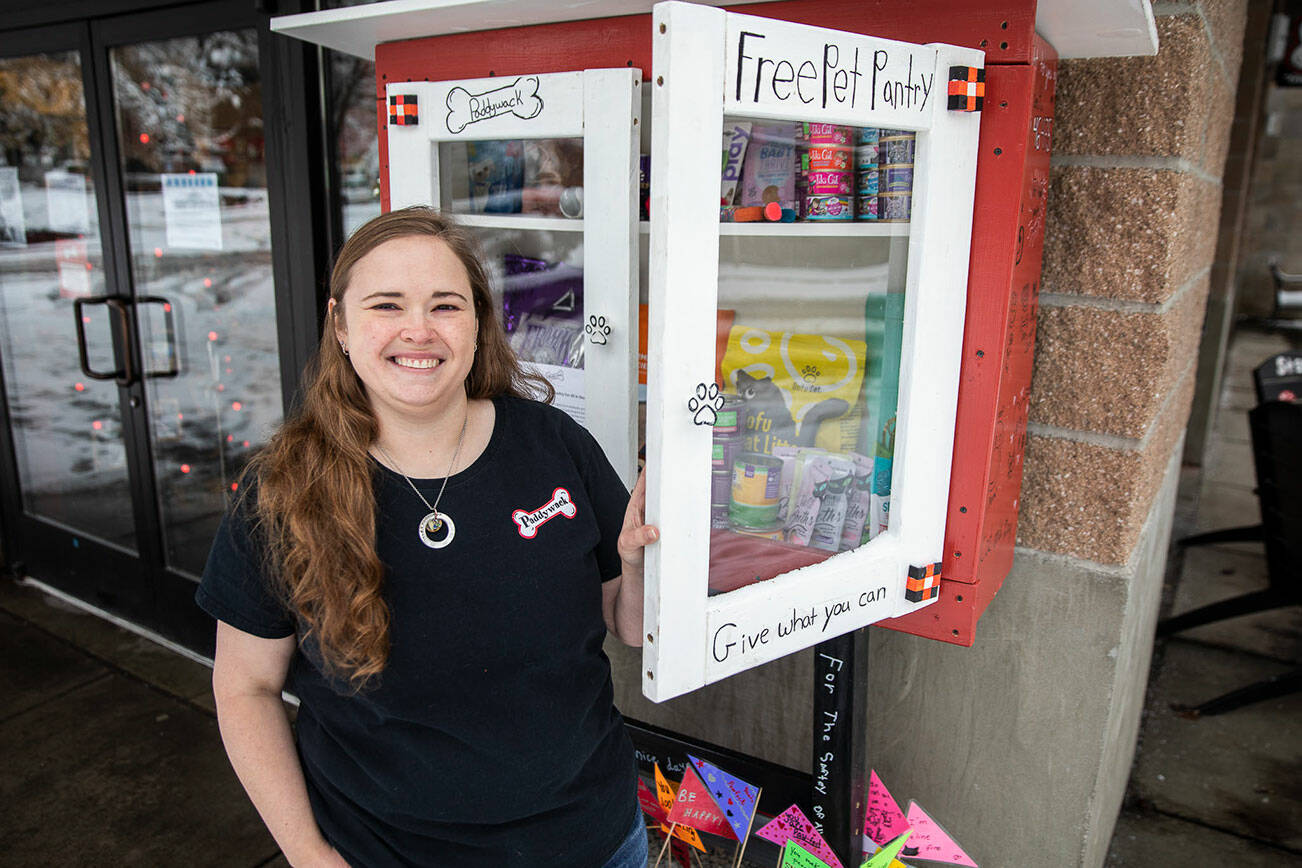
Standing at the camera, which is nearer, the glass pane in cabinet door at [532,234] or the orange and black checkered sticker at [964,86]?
the orange and black checkered sticker at [964,86]

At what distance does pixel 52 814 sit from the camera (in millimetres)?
2809

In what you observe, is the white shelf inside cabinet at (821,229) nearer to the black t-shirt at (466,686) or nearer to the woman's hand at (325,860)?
the black t-shirt at (466,686)

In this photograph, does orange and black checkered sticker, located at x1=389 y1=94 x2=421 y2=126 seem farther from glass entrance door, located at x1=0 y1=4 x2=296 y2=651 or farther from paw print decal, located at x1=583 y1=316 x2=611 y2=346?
glass entrance door, located at x1=0 y1=4 x2=296 y2=651

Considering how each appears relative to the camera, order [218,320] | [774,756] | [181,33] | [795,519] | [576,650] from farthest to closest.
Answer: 1. [218,320]
2. [181,33]
3. [774,756]
4. [795,519]
5. [576,650]

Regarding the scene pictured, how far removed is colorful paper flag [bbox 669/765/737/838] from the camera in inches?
77.9

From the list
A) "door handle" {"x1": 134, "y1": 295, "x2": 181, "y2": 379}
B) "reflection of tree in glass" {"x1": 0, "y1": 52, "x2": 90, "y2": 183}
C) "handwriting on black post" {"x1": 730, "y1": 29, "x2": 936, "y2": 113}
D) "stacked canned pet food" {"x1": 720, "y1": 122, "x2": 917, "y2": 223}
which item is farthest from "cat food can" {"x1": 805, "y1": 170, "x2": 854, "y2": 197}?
"reflection of tree in glass" {"x1": 0, "y1": 52, "x2": 90, "y2": 183}

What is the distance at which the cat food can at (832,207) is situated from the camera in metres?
1.57

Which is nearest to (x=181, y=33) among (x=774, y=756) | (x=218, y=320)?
(x=218, y=320)

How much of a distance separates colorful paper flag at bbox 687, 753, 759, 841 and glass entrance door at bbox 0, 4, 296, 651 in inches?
82.7

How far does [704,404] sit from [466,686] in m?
0.58

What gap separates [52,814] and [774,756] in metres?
2.21

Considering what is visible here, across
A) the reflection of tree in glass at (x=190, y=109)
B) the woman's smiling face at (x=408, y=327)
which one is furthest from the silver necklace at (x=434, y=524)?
the reflection of tree in glass at (x=190, y=109)

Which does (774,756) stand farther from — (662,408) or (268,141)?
→ (268,141)

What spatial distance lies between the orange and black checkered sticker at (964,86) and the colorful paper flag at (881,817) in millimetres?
1302
